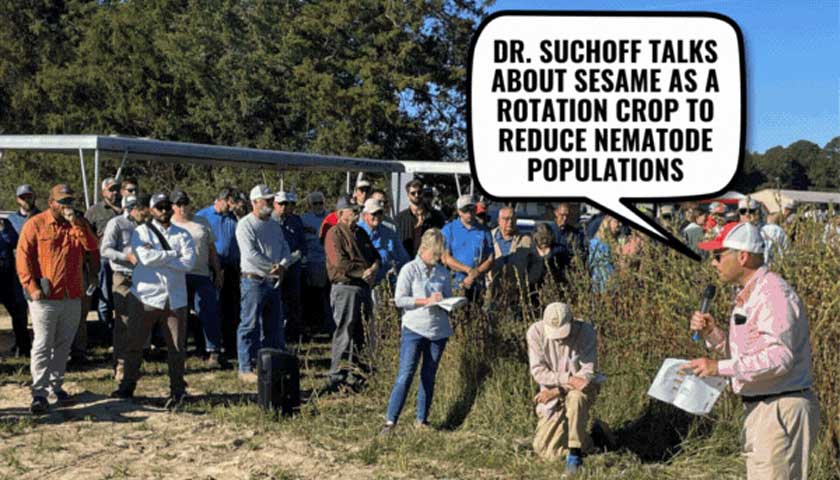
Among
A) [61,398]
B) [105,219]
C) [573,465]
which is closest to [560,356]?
[573,465]

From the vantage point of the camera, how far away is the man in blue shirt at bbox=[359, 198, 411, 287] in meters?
8.91

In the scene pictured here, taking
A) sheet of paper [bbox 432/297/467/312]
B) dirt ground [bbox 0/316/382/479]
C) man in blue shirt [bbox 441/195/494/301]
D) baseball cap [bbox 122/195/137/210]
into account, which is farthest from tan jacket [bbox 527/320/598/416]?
baseball cap [bbox 122/195/137/210]

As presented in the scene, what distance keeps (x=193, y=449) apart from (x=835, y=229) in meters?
4.59

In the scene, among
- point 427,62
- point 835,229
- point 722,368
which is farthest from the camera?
point 427,62

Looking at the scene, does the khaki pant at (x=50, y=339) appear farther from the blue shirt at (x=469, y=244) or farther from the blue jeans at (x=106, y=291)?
the blue shirt at (x=469, y=244)

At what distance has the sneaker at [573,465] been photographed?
6156mm

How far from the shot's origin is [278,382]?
7.62 m

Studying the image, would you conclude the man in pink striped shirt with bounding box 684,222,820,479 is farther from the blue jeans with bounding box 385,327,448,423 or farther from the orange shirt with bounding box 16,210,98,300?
the orange shirt with bounding box 16,210,98,300

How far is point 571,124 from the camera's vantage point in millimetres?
6938

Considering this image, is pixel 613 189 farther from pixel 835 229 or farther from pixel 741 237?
pixel 741 237

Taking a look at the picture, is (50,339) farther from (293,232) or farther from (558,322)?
(558,322)

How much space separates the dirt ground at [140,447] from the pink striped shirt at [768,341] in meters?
2.76

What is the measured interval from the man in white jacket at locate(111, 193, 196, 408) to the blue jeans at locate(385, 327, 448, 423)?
1991 mm

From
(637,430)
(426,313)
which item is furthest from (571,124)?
(637,430)
